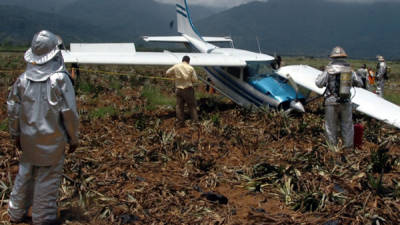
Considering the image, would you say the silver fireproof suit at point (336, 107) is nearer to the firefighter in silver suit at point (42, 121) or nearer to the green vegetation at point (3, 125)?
the firefighter in silver suit at point (42, 121)

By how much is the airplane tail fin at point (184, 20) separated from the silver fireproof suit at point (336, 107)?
11411 millimetres

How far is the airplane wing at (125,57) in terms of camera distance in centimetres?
1072

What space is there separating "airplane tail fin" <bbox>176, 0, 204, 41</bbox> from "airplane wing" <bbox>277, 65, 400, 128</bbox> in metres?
7.59

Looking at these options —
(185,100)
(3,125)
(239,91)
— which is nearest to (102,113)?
(185,100)

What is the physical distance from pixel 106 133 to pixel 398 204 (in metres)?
6.24

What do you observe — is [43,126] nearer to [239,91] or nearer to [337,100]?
[337,100]

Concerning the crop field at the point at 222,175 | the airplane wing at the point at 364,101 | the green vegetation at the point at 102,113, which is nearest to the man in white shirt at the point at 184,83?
the crop field at the point at 222,175

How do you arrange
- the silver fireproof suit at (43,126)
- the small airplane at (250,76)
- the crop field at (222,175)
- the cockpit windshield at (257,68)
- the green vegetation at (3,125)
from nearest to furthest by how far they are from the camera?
the silver fireproof suit at (43,126)
the crop field at (222,175)
the green vegetation at (3,125)
the small airplane at (250,76)
the cockpit windshield at (257,68)

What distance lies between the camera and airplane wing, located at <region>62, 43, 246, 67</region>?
10719 millimetres

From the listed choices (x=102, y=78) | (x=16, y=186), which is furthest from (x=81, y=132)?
(x=102, y=78)

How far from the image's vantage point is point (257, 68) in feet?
38.8

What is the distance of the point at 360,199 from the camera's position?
5176mm

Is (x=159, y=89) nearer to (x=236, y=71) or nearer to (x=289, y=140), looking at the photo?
(x=236, y=71)

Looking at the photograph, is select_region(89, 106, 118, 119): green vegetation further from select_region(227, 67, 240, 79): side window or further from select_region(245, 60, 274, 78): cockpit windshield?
select_region(245, 60, 274, 78): cockpit windshield
